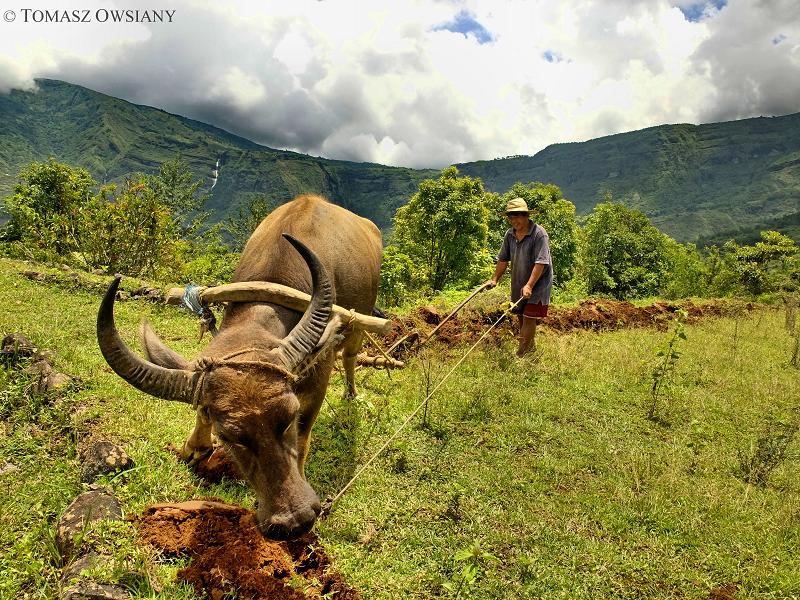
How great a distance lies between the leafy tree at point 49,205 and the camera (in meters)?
15.5

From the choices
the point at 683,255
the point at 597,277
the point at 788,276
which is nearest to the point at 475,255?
the point at 597,277

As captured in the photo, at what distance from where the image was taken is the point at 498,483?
4.50m

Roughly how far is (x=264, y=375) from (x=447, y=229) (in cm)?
2680

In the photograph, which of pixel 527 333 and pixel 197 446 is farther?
pixel 527 333

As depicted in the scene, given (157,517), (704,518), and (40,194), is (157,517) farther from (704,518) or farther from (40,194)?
(40,194)

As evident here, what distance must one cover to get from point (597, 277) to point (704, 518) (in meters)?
29.0

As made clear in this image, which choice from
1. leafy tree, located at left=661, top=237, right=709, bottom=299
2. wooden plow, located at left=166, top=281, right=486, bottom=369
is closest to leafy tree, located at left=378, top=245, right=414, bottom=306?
wooden plow, located at left=166, top=281, right=486, bottom=369

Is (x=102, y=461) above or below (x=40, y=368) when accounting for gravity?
below

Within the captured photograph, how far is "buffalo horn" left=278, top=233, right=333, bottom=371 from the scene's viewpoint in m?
3.16

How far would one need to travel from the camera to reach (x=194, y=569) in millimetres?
3041

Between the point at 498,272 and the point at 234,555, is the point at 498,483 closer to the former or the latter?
the point at 234,555

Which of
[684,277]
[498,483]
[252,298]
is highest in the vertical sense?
[684,277]

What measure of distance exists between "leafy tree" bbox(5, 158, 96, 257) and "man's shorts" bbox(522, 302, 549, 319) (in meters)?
15.7

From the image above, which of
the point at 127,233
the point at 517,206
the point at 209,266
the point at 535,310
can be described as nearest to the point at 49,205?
the point at 209,266
